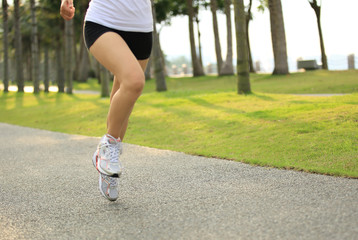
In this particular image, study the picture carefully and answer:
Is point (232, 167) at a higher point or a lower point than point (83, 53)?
lower

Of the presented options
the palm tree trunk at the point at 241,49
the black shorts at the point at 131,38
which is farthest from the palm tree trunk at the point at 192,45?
the black shorts at the point at 131,38

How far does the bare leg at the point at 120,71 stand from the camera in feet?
10.3

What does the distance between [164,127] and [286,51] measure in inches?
623

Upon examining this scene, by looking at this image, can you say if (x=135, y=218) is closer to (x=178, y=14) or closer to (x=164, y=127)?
(x=164, y=127)

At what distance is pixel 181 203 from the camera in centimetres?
333

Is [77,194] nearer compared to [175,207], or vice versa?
[175,207]

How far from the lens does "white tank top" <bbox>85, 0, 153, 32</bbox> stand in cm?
332

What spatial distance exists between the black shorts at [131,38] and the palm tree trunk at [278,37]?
66.2 feet

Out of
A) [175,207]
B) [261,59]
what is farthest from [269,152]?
[261,59]

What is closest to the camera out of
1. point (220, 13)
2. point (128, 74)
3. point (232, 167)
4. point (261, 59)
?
point (128, 74)

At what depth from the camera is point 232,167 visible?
15.5 ft

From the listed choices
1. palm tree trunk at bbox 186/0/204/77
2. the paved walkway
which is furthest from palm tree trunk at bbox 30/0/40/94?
the paved walkway

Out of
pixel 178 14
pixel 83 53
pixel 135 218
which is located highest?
pixel 178 14

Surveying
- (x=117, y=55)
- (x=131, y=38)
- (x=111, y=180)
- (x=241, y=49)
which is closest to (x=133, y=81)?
(x=117, y=55)
